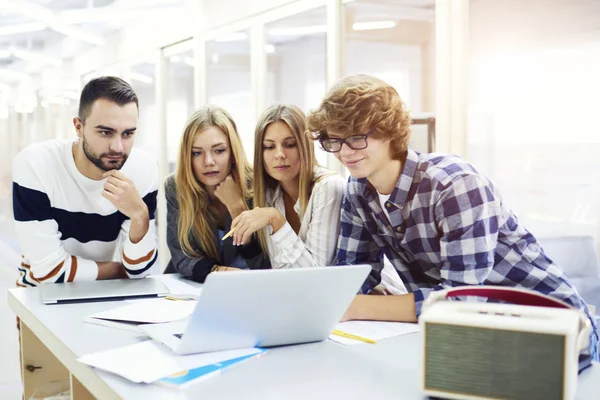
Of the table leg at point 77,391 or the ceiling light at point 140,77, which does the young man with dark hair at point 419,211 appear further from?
the ceiling light at point 140,77

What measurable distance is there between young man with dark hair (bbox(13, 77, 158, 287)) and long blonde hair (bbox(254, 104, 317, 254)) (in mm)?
409

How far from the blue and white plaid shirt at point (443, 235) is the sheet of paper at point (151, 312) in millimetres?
497

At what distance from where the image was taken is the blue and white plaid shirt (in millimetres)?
1429

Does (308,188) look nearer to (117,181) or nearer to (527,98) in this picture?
(117,181)

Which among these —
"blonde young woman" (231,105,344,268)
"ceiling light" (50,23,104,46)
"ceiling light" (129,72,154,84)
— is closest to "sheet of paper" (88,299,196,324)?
"blonde young woman" (231,105,344,268)

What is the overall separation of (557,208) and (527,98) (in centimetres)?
45

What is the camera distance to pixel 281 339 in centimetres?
129

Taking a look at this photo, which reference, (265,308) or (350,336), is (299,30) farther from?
(265,308)

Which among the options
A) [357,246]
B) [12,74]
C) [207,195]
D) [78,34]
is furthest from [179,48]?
[12,74]

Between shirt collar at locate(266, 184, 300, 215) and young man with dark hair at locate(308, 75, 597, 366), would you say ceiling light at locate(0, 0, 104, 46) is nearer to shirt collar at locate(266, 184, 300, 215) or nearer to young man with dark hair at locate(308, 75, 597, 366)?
shirt collar at locate(266, 184, 300, 215)

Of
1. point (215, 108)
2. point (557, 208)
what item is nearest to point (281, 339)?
point (215, 108)

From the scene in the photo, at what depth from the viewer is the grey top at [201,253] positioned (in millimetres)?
2164

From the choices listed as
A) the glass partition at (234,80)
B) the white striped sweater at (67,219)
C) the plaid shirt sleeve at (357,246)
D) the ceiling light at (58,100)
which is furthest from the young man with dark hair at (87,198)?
the ceiling light at (58,100)

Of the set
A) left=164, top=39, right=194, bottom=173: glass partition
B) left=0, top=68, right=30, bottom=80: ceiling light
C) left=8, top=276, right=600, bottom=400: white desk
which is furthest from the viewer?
left=0, top=68, right=30, bottom=80: ceiling light
